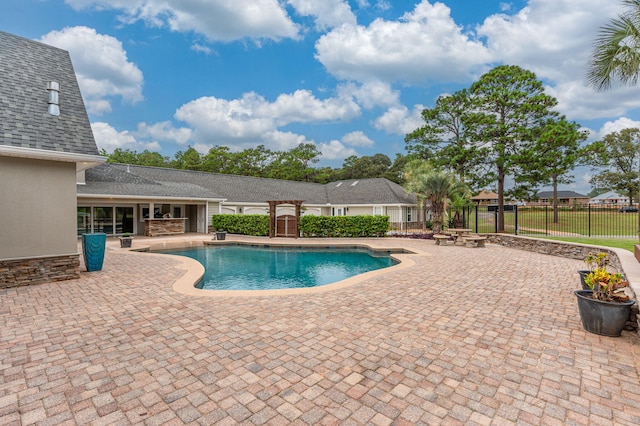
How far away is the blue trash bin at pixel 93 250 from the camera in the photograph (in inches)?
317

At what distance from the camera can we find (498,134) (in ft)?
69.2

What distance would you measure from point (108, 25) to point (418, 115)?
72.1 ft

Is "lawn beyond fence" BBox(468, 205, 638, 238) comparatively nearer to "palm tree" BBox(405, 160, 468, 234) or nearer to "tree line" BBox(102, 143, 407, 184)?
"palm tree" BBox(405, 160, 468, 234)

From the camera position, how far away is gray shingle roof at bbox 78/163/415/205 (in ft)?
60.7

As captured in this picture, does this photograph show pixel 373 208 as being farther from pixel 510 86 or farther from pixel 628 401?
pixel 628 401

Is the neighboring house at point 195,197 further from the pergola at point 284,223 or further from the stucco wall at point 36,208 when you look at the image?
the stucco wall at point 36,208

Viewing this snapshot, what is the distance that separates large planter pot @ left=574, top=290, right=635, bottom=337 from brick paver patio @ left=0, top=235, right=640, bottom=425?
0.59 feet

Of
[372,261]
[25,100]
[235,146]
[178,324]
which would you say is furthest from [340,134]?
[178,324]

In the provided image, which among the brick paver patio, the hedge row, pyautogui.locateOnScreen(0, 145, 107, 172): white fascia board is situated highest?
pyautogui.locateOnScreen(0, 145, 107, 172): white fascia board

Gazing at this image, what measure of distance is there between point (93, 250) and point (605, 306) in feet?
35.0

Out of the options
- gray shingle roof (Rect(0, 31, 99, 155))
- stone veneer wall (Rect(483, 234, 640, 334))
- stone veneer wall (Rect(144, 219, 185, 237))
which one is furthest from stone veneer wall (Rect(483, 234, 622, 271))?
stone veneer wall (Rect(144, 219, 185, 237))

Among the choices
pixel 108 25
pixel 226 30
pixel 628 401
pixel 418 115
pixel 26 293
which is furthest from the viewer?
pixel 418 115

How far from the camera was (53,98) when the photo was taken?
757 centimetres

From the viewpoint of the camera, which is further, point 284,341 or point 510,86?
point 510,86
